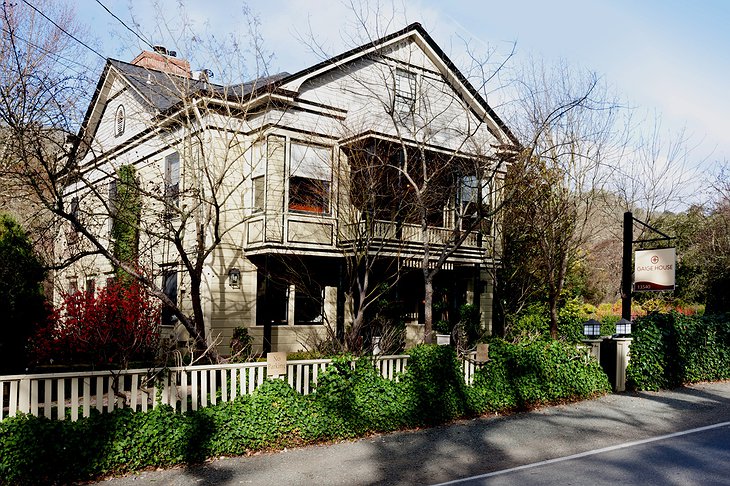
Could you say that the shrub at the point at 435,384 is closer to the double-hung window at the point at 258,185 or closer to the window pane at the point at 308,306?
the window pane at the point at 308,306

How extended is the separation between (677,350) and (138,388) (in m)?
12.1

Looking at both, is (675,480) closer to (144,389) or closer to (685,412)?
(685,412)

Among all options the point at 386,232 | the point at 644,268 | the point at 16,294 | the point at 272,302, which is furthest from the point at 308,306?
the point at 644,268

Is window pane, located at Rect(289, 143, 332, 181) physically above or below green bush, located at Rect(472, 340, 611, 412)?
above

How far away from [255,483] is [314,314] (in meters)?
9.99

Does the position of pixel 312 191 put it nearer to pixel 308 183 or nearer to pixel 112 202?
pixel 308 183

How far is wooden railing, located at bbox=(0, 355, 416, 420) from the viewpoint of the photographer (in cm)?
738

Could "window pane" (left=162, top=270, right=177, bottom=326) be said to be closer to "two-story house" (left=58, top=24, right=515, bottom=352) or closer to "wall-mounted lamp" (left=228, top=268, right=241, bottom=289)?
"two-story house" (left=58, top=24, right=515, bottom=352)

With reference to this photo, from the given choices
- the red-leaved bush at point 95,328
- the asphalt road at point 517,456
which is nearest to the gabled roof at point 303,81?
the red-leaved bush at point 95,328

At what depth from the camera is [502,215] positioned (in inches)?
789

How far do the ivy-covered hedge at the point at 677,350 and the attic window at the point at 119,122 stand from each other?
16189 mm

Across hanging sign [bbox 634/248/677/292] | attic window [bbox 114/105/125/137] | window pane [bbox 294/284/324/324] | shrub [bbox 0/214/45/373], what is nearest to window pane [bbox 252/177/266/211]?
window pane [bbox 294/284/324/324]

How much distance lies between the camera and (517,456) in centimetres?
880

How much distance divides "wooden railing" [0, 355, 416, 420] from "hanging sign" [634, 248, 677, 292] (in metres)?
9.52
